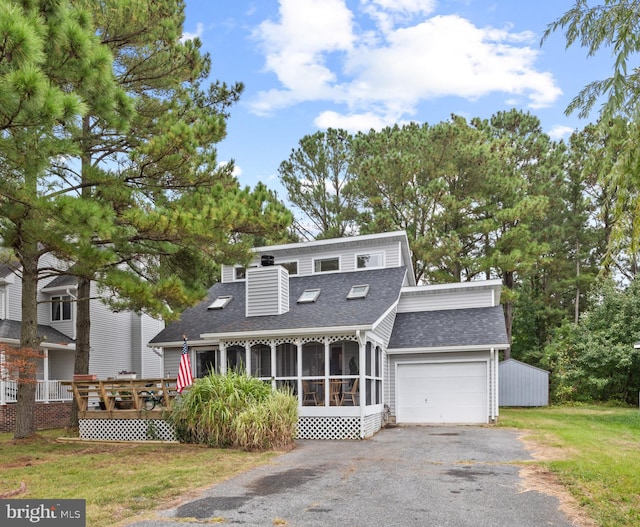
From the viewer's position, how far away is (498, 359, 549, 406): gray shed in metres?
24.3

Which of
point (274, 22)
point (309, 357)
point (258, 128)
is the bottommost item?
point (309, 357)

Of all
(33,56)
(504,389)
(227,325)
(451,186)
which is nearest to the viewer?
(33,56)

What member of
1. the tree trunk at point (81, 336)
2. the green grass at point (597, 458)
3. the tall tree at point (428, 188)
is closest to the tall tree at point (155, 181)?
the tree trunk at point (81, 336)

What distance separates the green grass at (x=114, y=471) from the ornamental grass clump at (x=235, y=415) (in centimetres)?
36

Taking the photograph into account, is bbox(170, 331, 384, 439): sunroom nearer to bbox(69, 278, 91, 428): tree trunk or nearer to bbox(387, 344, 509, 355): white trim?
bbox(387, 344, 509, 355): white trim

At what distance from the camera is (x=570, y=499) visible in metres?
7.00

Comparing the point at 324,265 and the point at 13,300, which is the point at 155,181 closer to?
the point at 324,265

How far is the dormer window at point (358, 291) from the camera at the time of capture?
17.7 meters

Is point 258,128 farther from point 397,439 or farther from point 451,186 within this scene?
point 451,186

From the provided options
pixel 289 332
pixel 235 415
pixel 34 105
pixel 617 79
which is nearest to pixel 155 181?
pixel 289 332

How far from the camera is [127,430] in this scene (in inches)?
570

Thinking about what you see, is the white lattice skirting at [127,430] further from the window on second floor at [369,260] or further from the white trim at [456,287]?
the white trim at [456,287]

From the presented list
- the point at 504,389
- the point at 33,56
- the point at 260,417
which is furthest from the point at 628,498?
the point at 504,389

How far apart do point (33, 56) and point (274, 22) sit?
21.2 ft
